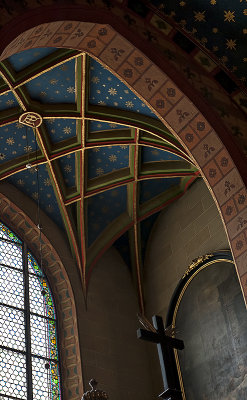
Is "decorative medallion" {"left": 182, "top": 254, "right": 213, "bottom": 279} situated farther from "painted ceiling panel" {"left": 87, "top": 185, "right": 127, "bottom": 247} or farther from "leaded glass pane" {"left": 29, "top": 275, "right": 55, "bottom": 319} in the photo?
"leaded glass pane" {"left": 29, "top": 275, "right": 55, "bottom": 319}

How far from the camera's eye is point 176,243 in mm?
14789

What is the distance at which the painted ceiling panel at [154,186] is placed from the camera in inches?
588

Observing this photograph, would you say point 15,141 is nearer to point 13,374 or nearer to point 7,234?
point 7,234

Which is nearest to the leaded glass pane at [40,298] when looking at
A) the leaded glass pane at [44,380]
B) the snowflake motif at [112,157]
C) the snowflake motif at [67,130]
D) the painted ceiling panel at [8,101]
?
the leaded glass pane at [44,380]

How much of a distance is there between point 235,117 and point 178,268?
4656mm

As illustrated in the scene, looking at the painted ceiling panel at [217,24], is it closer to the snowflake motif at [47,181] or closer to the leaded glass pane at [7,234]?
the snowflake motif at [47,181]

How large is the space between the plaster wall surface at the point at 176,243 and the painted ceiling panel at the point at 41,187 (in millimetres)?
2193

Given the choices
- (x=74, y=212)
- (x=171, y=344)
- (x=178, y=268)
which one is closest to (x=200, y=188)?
(x=178, y=268)

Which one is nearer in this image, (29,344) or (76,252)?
(29,344)

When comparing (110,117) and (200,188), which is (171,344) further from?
(200,188)

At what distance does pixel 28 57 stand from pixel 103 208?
4.30m

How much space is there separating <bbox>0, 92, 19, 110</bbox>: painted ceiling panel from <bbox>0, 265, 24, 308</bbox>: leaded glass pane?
3103 millimetres

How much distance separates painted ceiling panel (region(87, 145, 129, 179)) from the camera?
46.4 ft

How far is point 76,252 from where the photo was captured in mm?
14781
